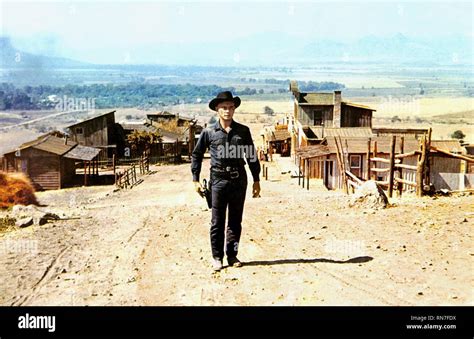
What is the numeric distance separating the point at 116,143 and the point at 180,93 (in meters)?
126

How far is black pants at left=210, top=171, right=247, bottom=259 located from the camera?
734cm

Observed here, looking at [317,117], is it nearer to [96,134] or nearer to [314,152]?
[96,134]

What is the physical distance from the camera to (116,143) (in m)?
47.2

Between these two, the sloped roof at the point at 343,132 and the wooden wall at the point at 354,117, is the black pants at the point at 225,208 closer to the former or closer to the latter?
the sloped roof at the point at 343,132

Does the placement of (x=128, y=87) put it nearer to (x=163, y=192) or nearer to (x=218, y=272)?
(x=163, y=192)

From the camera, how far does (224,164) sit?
24.0 ft

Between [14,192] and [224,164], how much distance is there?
794 inches

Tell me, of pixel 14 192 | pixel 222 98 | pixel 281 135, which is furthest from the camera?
pixel 281 135

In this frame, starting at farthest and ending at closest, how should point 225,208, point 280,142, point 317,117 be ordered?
point 280,142
point 317,117
point 225,208

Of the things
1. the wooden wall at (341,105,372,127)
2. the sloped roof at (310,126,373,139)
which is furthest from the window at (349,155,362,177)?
the wooden wall at (341,105,372,127)

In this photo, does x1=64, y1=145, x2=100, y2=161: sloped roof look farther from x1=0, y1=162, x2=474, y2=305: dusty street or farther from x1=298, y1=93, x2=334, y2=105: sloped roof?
x1=0, y1=162, x2=474, y2=305: dusty street

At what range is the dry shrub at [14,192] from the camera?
77.6 feet

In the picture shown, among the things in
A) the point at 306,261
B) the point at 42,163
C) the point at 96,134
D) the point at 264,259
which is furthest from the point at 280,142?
the point at 306,261
